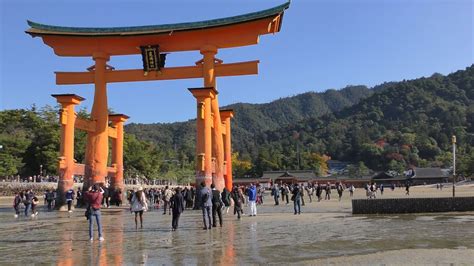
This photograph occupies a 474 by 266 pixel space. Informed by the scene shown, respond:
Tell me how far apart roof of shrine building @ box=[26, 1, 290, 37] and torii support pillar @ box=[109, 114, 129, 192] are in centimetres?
688

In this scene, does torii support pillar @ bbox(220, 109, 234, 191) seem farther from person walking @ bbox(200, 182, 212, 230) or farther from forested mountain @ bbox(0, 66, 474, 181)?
forested mountain @ bbox(0, 66, 474, 181)

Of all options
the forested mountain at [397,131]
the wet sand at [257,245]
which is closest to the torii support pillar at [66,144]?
the wet sand at [257,245]

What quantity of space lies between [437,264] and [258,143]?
7066 inches

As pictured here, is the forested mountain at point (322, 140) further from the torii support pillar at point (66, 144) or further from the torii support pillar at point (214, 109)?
the torii support pillar at point (214, 109)

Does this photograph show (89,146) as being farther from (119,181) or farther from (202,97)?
(202,97)

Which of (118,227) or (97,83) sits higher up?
(97,83)

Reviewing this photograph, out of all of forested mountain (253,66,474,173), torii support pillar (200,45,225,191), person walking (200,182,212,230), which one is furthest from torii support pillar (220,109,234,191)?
forested mountain (253,66,474,173)

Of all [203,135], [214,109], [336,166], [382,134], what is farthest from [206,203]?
[382,134]

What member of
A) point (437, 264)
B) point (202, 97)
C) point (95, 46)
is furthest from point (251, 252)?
point (95, 46)

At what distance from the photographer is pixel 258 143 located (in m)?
188

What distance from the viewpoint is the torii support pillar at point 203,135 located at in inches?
1043

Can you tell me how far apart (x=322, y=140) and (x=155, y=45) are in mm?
149842

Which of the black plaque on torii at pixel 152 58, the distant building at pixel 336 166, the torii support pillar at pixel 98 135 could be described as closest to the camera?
the torii support pillar at pixel 98 135

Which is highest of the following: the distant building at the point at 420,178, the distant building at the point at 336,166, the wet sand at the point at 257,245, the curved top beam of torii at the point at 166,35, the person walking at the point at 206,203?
the curved top beam of torii at the point at 166,35
